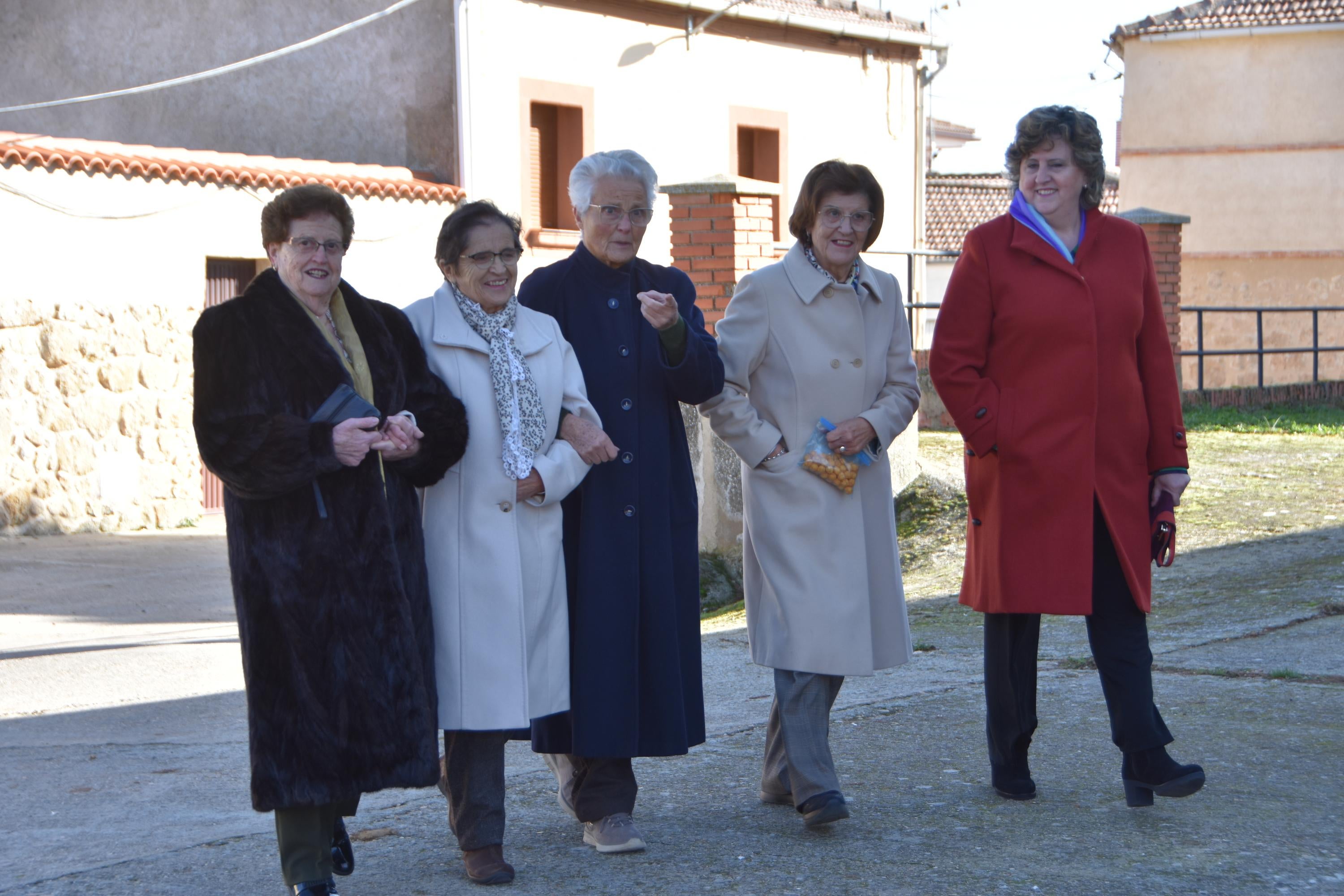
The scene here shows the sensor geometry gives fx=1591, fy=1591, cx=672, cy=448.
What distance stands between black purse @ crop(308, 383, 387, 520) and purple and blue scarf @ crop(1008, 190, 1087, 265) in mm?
1782

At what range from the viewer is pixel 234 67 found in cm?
1623

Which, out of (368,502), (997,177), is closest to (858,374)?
(368,502)

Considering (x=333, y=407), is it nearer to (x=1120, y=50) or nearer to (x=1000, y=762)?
(x=1000, y=762)

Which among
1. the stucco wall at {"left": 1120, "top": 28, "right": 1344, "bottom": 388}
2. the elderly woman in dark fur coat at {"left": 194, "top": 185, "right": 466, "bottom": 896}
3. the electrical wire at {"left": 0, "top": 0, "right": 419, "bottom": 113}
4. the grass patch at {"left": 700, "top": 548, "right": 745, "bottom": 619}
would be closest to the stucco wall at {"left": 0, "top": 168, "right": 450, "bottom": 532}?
the electrical wire at {"left": 0, "top": 0, "right": 419, "bottom": 113}

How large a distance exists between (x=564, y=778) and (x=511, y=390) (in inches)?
41.5

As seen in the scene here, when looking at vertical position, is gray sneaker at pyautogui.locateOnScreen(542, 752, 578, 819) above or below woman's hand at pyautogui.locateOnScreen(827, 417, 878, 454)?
below

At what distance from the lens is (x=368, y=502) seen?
3543 mm

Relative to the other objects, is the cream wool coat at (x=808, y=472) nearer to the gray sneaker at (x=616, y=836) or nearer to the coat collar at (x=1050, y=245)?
the coat collar at (x=1050, y=245)

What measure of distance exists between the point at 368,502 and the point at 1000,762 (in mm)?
1876

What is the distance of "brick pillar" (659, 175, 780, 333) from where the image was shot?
31.6 ft

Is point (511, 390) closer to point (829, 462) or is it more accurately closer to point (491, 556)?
point (491, 556)

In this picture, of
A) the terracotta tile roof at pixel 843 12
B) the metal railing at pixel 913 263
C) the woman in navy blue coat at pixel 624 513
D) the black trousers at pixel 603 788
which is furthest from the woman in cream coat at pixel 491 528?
the terracotta tile roof at pixel 843 12

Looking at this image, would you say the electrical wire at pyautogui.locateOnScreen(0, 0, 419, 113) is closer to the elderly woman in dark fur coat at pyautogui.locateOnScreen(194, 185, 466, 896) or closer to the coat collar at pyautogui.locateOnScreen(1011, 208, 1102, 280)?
the elderly woman in dark fur coat at pyautogui.locateOnScreen(194, 185, 466, 896)

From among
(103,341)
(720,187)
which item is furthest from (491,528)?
(103,341)
